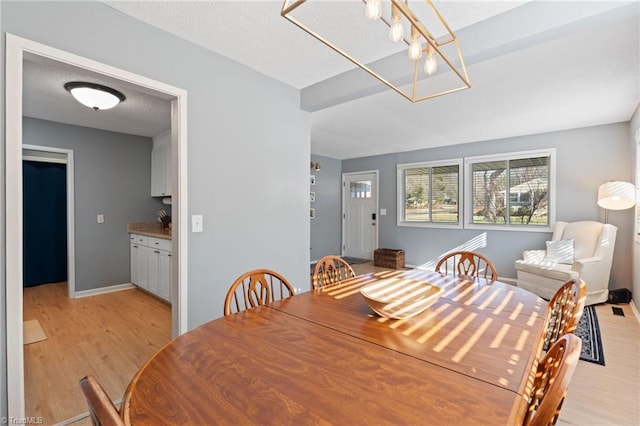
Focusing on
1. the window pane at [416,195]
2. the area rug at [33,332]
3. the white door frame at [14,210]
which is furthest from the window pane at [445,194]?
the area rug at [33,332]

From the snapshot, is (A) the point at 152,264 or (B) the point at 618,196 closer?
(B) the point at 618,196

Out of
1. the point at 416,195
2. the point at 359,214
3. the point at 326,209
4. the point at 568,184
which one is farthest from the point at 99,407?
the point at 359,214

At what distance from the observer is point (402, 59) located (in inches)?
90.0

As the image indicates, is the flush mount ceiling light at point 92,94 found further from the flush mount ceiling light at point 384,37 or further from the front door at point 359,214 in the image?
the front door at point 359,214

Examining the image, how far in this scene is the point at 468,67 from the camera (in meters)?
2.52

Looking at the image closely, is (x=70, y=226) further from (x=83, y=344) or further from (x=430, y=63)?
(x=430, y=63)

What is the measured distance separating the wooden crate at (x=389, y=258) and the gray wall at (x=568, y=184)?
327 mm

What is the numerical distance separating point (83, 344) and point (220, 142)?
222 cm

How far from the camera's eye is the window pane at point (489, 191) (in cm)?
517

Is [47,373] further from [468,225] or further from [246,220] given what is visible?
[468,225]

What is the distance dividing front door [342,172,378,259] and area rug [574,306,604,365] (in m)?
3.81

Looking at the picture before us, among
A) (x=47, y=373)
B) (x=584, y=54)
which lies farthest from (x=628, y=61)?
(x=47, y=373)

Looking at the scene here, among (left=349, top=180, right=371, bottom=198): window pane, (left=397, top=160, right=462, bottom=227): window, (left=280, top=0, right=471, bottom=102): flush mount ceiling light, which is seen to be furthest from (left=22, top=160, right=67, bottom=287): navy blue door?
(left=397, top=160, right=462, bottom=227): window

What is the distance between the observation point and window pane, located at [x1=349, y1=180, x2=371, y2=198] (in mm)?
6887
